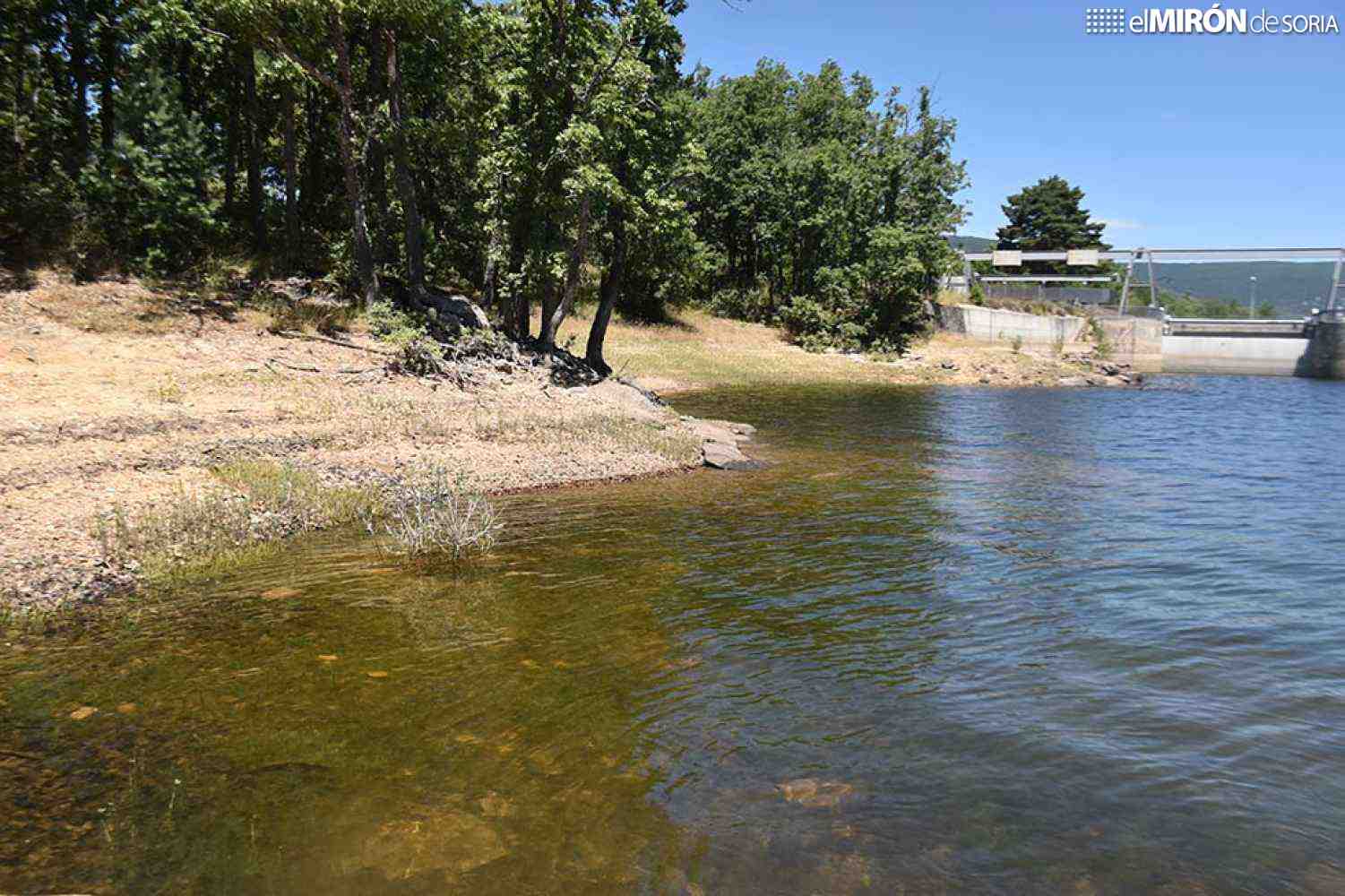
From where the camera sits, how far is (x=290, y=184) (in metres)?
30.4

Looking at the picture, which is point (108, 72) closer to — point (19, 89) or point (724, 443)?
point (19, 89)

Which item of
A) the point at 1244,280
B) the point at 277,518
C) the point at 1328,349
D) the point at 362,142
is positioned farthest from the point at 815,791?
the point at 1244,280

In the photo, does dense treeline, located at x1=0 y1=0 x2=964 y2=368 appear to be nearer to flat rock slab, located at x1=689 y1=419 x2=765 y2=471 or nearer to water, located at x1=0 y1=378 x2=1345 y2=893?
flat rock slab, located at x1=689 y1=419 x2=765 y2=471

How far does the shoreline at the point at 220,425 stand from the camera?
11648 millimetres

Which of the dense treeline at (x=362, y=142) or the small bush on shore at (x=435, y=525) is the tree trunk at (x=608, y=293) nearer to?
the dense treeline at (x=362, y=142)

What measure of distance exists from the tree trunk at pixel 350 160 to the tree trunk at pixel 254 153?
6235 millimetres

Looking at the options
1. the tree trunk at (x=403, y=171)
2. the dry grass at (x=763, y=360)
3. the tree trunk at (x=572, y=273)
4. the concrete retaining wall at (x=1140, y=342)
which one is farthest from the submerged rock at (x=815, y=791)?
the concrete retaining wall at (x=1140, y=342)

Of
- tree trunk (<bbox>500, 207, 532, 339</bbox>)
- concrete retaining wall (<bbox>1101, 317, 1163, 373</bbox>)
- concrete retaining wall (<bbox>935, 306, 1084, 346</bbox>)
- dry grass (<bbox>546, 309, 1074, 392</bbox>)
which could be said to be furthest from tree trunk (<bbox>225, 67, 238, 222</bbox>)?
concrete retaining wall (<bbox>1101, 317, 1163, 373</bbox>)

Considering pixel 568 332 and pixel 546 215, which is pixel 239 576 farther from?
pixel 568 332

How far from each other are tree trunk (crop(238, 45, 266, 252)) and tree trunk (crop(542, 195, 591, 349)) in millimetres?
12533

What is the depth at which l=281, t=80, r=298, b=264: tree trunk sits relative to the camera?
97.8ft

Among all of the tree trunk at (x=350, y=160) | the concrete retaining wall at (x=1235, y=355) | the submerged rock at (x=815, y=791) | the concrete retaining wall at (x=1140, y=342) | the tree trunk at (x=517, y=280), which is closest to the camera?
the submerged rock at (x=815, y=791)

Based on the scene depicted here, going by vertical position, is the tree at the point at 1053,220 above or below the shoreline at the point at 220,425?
above

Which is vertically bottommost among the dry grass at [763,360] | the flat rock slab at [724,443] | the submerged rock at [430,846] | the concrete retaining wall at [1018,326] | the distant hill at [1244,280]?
the submerged rock at [430,846]
